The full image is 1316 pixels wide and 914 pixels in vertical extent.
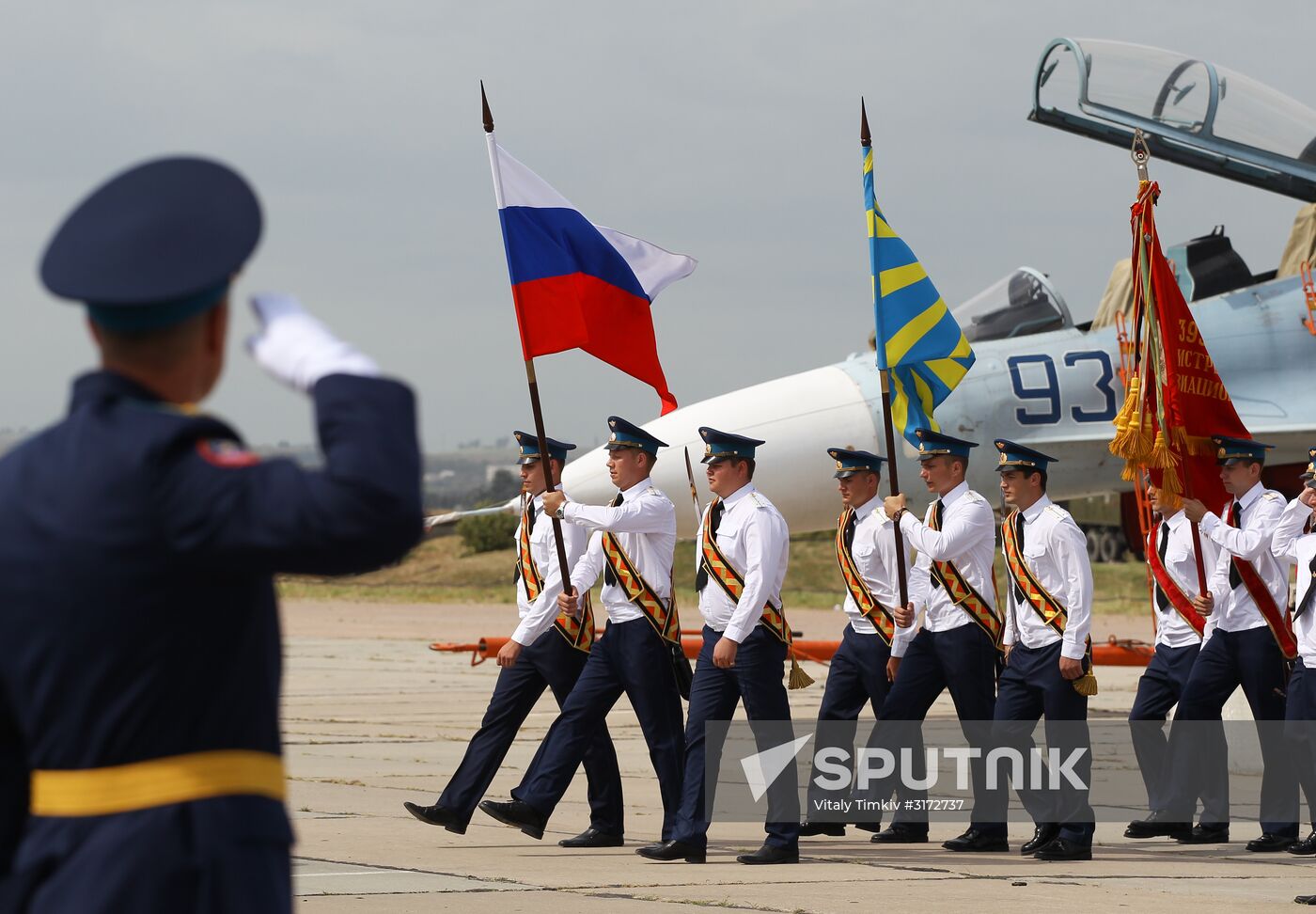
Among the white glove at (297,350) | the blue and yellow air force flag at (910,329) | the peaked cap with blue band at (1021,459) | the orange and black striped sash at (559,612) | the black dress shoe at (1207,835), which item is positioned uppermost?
the blue and yellow air force flag at (910,329)

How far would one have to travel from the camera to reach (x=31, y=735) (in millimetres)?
2330

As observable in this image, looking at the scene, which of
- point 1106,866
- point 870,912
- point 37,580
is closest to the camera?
point 37,580

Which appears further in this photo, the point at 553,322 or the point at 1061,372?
the point at 1061,372

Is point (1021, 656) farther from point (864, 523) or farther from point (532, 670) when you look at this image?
point (532, 670)

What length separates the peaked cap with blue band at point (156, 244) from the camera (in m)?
2.30

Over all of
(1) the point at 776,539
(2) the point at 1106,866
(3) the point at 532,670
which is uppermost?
(1) the point at 776,539

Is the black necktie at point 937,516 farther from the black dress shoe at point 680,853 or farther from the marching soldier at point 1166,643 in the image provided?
the black dress shoe at point 680,853

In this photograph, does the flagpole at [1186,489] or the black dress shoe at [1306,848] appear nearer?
the black dress shoe at [1306,848]

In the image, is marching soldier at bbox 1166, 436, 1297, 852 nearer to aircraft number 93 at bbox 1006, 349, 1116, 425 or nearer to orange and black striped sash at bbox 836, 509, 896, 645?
orange and black striped sash at bbox 836, 509, 896, 645

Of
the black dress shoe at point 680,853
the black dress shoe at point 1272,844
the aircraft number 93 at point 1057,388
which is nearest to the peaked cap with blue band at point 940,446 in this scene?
the black dress shoe at point 1272,844

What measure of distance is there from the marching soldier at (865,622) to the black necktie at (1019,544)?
19.7 inches

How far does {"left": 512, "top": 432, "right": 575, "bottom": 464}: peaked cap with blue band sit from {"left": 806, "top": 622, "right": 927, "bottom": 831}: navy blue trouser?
5.74ft

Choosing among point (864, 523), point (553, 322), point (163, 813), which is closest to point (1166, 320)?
point (864, 523)

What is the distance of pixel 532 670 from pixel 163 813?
610cm
